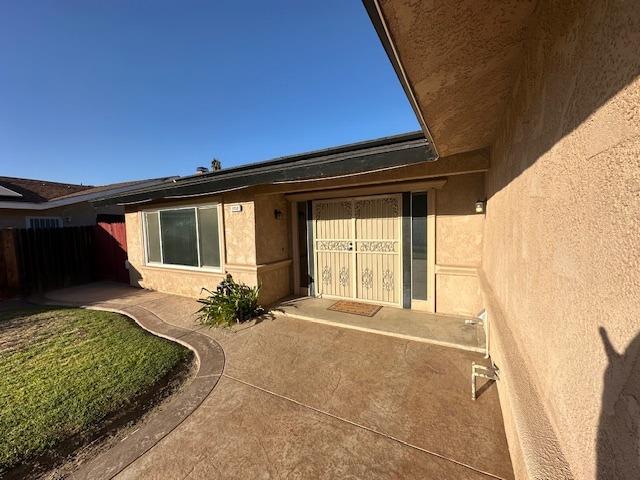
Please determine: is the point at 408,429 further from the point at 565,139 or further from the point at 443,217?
the point at 443,217

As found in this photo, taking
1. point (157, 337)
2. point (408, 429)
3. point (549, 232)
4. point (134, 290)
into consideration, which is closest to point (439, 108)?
point (549, 232)

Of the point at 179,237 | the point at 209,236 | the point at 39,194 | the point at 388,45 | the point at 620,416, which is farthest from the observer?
the point at 39,194

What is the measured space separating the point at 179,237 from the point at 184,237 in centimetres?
22

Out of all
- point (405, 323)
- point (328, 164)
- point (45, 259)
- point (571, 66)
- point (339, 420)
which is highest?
point (328, 164)

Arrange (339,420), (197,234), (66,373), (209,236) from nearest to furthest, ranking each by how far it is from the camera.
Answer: (339,420) → (66,373) → (209,236) → (197,234)

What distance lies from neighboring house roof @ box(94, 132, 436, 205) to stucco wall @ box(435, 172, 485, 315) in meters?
1.36

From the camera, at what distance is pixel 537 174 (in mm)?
1603

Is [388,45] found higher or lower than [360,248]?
higher

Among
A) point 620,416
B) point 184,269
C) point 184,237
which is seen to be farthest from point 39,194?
point 620,416

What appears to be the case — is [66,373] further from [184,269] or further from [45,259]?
[45,259]

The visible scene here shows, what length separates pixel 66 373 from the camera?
11.8ft

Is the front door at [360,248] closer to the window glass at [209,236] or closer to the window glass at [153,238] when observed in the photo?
the window glass at [209,236]

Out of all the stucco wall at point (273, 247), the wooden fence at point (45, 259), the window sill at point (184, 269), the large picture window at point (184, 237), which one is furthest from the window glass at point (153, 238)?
the wooden fence at point (45, 259)

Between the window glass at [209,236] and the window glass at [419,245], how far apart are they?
15.2 ft
